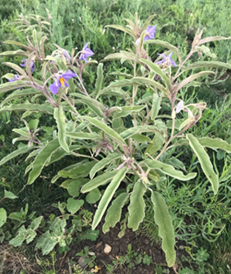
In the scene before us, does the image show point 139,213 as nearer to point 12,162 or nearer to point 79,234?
point 79,234

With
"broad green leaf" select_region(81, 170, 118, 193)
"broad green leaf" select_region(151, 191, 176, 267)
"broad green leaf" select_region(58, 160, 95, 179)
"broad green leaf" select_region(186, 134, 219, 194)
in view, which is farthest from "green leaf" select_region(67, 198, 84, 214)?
"broad green leaf" select_region(186, 134, 219, 194)

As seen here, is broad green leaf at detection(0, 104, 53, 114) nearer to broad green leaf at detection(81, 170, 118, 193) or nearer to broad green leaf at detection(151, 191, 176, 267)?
broad green leaf at detection(81, 170, 118, 193)

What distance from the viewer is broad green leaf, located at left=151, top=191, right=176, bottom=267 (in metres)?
1.17

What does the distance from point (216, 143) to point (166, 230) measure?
46cm

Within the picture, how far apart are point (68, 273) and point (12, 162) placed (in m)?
0.89

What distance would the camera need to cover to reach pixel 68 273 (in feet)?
4.83

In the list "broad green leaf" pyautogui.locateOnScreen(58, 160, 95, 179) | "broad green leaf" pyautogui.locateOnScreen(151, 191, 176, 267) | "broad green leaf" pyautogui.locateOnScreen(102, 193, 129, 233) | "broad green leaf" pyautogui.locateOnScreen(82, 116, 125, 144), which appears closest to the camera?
"broad green leaf" pyautogui.locateOnScreen(82, 116, 125, 144)

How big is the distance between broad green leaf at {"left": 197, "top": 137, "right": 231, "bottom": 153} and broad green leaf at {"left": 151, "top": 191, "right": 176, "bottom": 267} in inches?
13.9

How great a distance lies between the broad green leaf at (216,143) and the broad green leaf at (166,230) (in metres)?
0.35

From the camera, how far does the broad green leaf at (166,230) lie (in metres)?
1.17

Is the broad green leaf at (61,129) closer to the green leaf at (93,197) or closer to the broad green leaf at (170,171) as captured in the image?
the broad green leaf at (170,171)

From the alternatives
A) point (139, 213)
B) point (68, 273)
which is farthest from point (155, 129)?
point (68, 273)

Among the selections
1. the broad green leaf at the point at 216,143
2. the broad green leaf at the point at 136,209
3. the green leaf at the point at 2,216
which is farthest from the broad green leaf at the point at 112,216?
the green leaf at the point at 2,216

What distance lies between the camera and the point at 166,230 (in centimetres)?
118
